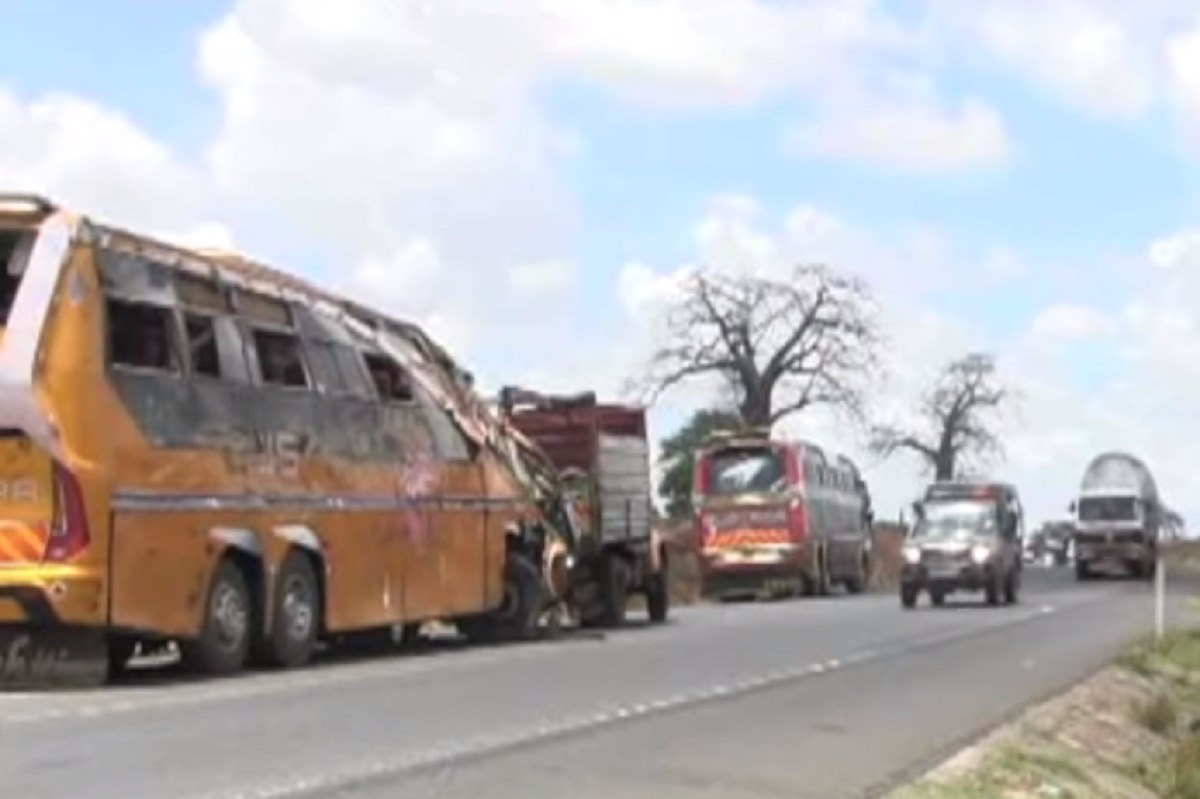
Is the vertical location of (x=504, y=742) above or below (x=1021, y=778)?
above

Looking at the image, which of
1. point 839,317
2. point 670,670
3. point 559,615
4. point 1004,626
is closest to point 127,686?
point 670,670

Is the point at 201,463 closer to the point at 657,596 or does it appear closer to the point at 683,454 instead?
the point at 657,596

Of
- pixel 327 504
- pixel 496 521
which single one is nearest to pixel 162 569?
pixel 327 504

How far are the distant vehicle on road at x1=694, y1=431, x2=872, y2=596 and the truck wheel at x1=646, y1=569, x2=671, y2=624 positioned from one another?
1779cm

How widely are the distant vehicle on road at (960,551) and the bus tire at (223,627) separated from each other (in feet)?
82.9

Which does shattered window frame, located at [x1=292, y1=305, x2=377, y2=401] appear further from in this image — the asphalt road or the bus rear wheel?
the asphalt road

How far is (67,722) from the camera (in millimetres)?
16797

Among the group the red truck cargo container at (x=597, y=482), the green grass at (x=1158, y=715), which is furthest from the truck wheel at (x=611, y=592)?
the green grass at (x=1158, y=715)

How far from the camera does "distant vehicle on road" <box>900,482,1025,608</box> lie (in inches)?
1876

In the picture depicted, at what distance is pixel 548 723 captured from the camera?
17.6m

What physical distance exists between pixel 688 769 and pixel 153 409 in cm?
787

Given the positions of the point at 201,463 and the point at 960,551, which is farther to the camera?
the point at 960,551

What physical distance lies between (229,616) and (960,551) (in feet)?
91.2

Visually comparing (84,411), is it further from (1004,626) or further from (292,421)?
(1004,626)
